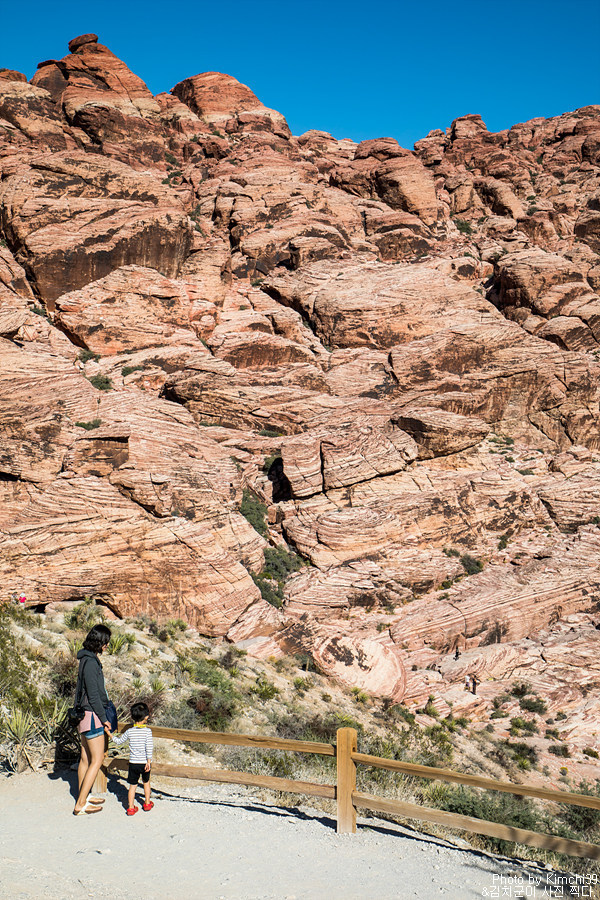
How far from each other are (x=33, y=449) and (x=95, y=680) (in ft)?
56.6

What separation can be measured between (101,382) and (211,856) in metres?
31.1

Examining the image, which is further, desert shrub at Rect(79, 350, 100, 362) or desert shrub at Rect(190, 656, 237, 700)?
desert shrub at Rect(79, 350, 100, 362)

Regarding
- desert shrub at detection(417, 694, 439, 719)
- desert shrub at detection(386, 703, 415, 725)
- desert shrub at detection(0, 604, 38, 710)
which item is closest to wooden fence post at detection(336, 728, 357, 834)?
desert shrub at detection(0, 604, 38, 710)

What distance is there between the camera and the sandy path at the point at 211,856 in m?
6.46

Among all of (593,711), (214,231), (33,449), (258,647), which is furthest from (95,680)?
(214,231)

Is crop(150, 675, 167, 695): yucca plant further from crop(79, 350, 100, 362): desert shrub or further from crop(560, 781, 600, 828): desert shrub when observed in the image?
crop(79, 350, 100, 362): desert shrub

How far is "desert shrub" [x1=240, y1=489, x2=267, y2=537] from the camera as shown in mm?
29547

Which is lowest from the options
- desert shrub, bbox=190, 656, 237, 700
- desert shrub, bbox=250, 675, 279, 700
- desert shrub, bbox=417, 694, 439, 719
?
desert shrub, bbox=417, 694, 439, 719

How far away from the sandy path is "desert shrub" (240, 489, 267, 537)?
20527mm

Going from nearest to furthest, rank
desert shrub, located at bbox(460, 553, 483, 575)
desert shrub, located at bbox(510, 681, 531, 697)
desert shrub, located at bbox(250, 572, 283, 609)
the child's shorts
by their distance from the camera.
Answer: the child's shorts → desert shrub, located at bbox(510, 681, 531, 697) → desert shrub, located at bbox(250, 572, 283, 609) → desert shrub, located at bbox(460, 553, 483, 575)

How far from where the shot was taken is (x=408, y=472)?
105 ft

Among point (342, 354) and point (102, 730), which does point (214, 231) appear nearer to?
point (342, 354)

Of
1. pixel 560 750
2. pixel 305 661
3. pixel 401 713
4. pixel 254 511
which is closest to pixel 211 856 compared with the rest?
pixel 401 713

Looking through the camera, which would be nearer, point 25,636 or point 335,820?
point 335,820
